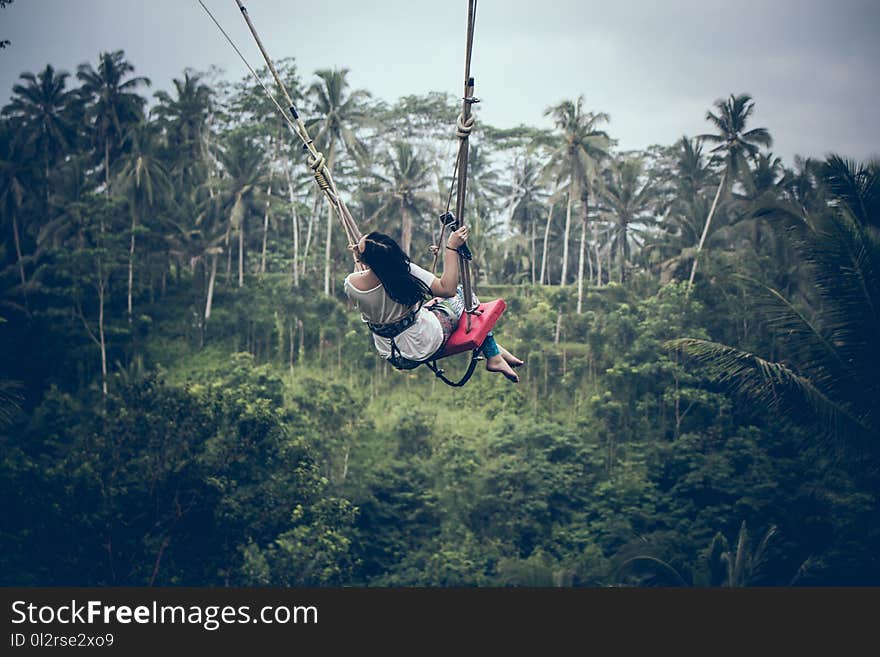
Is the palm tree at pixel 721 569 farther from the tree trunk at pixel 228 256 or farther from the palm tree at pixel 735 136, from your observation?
the tree trunk at pixel 228 256

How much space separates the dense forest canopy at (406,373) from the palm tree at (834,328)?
25 mm

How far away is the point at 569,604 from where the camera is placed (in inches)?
316

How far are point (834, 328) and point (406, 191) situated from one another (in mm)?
15214

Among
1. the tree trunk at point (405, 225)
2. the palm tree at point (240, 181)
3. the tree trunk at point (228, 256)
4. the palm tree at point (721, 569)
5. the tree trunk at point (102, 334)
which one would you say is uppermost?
the palm tree at point (240, 181)

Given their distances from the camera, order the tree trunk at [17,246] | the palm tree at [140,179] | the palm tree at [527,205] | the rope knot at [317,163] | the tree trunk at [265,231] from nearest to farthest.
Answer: the rope knot at [317,163] → the tree trunk at [17,246] → the palm tree at [140,179] → the tree trunk at [265,231] → the palm tree at [527,205]

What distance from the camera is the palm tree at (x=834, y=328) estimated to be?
788 cm

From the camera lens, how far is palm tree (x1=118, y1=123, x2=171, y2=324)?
22234 mm

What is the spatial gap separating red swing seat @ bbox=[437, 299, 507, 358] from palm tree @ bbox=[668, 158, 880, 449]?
459 cm

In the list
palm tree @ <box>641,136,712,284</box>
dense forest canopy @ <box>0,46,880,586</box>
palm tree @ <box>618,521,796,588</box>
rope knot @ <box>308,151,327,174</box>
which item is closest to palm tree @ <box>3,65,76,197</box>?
dense forest canopy @ <box>0,46,880,586</box>

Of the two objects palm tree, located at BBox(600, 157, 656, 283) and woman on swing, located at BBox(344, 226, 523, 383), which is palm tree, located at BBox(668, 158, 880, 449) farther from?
palm tree, located at BBox(600, 157, 656, 283)

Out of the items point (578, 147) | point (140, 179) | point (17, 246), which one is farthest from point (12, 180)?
point (578, 147)

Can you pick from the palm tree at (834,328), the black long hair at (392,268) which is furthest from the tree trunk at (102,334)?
the black long hair at (392,268)

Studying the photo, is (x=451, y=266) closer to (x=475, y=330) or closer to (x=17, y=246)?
(x=475, y=330)

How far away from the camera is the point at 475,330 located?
13.9 feet
